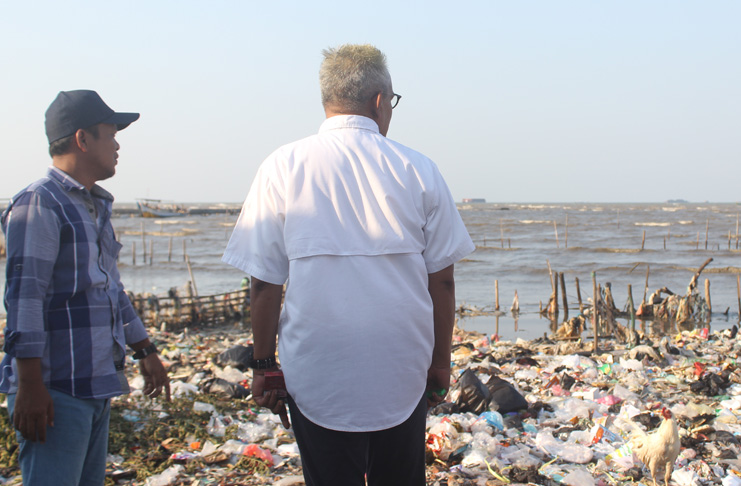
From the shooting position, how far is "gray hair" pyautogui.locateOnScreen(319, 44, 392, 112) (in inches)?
66.6

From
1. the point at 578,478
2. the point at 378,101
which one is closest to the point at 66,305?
the point at 378,101

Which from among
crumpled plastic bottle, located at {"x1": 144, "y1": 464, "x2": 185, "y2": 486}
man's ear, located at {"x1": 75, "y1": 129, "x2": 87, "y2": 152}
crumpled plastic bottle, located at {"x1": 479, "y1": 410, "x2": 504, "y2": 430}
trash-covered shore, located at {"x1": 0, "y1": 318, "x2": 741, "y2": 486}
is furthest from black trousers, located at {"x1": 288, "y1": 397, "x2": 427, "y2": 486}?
crumpled plastic bottle, located at {"x1": 479, "y1": 410, "x2": 504, "y2": 430}

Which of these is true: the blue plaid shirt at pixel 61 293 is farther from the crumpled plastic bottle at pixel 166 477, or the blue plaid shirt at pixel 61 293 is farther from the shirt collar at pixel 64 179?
the crumpled plastic bottle at pixel 166 477

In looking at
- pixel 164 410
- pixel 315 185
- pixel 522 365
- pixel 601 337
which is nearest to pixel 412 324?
pixel 315 185

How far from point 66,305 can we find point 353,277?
869mm

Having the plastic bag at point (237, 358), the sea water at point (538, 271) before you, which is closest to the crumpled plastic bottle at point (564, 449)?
the plastic bag at point (237, 358)

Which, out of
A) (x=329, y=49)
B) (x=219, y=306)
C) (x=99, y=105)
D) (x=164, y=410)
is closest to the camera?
(x=329, y=49)

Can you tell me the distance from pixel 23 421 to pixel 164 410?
2.96 metres

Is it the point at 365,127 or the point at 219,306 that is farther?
the point at 219,306

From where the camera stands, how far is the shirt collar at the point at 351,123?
168cm

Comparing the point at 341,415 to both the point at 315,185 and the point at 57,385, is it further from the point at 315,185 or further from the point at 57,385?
the point at 57,385

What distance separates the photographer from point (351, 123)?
1.68 metres

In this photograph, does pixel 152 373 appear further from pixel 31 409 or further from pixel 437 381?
pixel 437 381

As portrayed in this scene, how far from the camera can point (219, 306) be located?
12.4 m
